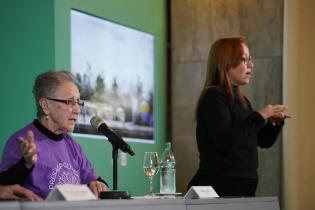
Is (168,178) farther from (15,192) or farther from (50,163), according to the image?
(15,192)

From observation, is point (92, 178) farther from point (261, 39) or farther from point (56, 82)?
point (261, 39)

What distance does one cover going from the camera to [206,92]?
3.33 meters

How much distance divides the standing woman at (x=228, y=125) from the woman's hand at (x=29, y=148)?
A: 101cm

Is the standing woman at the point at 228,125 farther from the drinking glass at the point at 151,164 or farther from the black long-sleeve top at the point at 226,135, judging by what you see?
the drinking glass at the point at 151,164

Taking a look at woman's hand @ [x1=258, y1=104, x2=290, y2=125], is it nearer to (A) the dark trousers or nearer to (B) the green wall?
(A) the dark trousers

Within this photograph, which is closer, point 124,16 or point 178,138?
point 124,16

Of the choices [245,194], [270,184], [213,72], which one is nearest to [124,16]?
[270,184]

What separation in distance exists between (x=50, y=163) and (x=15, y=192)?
0.97 feet

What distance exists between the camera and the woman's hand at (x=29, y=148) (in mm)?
2373

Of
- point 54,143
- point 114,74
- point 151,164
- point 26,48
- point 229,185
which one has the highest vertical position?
point 26,48

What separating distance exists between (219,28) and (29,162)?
3.99 metres

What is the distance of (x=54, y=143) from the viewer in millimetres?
2902

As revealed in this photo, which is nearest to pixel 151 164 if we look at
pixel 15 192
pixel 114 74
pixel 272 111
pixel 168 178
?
pixel 168 178

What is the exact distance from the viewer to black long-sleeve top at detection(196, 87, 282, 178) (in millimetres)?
3209
